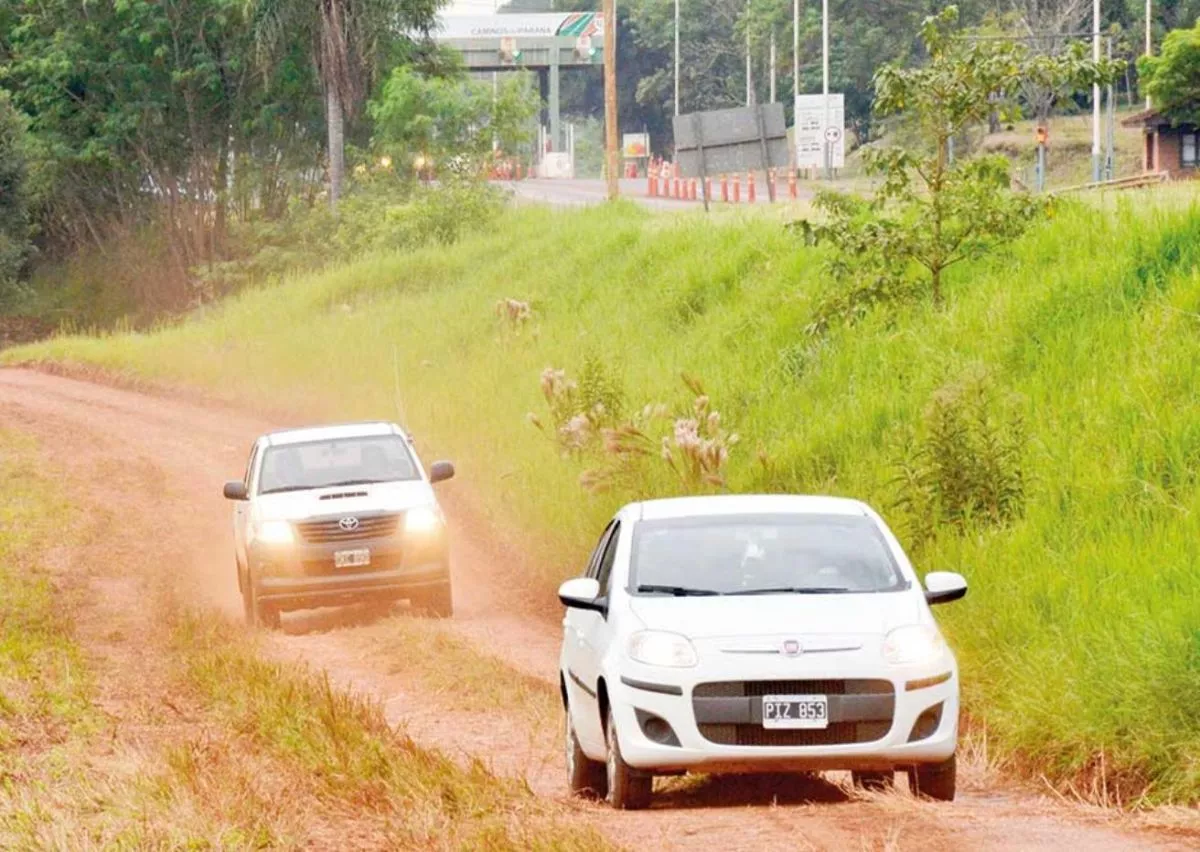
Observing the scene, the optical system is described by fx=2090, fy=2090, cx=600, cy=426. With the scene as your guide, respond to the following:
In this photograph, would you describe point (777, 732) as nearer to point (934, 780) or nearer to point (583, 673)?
point (934, 780)

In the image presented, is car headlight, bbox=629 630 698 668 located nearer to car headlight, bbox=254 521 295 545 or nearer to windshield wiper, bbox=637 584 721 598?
windshield wiper, bbox=637 584 721 598

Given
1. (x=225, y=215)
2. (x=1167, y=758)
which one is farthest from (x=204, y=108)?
(x=1167, y=758)

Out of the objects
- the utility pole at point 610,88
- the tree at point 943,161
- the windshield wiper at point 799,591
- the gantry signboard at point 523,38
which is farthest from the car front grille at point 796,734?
the gantry signboard at point 523,38

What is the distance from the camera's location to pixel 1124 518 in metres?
15.4

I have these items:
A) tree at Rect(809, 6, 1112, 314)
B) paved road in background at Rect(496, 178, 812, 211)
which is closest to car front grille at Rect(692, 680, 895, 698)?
tree at Rect(809, 6, 1112, 314)

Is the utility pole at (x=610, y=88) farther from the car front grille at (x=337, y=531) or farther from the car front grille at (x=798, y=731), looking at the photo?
the car front grille at (x=798, y=731)

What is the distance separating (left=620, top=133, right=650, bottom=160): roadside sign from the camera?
12289 cm

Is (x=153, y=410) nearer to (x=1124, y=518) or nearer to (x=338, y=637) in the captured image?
(x=338, y=637)

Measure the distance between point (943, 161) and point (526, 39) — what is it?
92.8 metres

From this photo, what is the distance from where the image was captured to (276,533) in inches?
755

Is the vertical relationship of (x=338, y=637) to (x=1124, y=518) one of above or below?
below

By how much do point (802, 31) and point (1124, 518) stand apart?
95.9 m

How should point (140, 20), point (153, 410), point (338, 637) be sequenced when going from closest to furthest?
point (338, 637)
point (153, 410)
point (140, 20)

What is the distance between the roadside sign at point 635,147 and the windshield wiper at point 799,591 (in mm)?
112554
